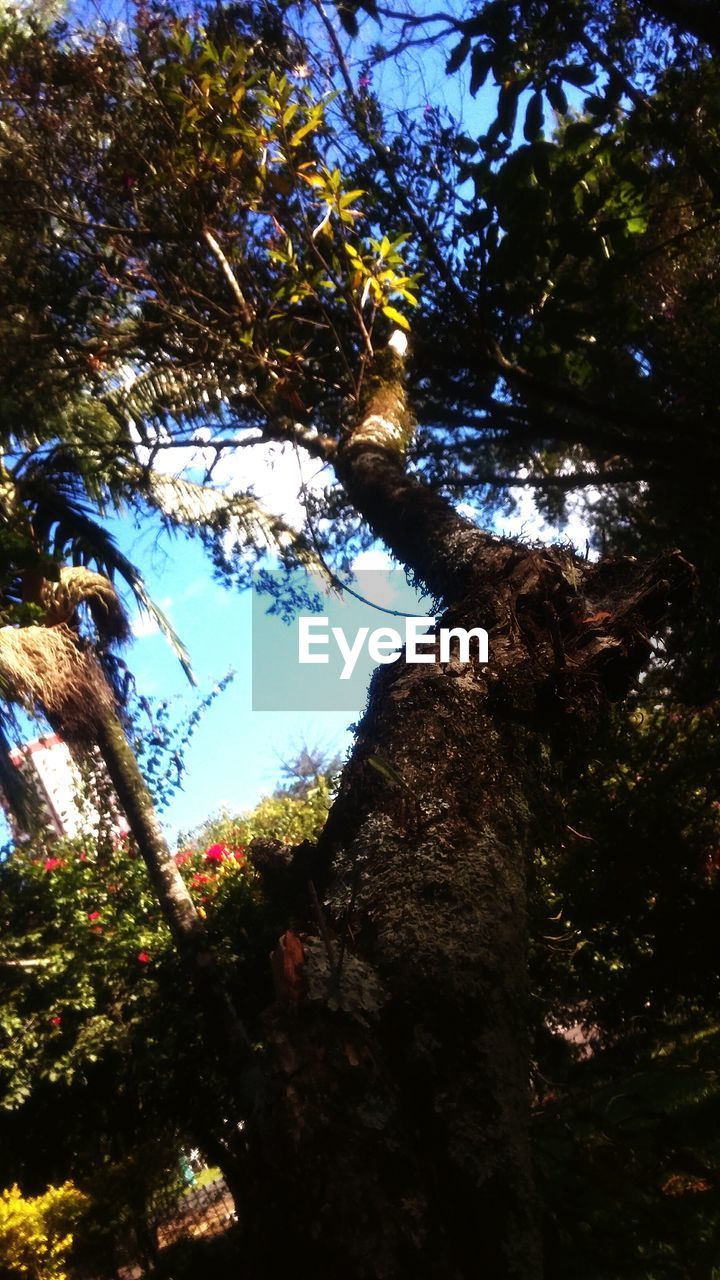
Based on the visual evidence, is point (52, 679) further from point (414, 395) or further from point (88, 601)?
point (414, 395)

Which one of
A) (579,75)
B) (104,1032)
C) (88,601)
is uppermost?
(579,75)

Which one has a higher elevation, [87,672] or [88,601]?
[88,601]

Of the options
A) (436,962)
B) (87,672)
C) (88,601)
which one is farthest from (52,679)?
(436,962)

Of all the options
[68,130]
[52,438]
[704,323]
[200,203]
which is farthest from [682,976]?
[68,130]

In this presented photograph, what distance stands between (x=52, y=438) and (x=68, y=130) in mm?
2661

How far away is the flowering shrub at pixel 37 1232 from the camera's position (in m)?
4.72

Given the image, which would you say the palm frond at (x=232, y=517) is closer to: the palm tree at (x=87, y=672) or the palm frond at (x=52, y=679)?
the palm tree at (x=87, y=672)

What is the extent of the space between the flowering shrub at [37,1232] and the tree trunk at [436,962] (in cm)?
450

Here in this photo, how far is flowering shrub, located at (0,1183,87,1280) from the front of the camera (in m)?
4.72

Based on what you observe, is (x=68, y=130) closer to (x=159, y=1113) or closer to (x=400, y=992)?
(x=400, y=992)

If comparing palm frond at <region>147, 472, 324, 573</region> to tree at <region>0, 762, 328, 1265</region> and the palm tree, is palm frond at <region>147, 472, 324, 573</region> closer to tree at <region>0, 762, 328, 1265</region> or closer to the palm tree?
the palm tree

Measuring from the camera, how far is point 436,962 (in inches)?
56.4

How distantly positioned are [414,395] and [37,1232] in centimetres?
679

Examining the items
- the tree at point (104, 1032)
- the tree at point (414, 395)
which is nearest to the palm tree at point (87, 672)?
the tree at point (104, 1032)
